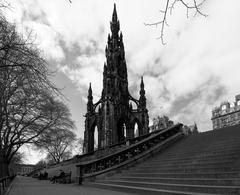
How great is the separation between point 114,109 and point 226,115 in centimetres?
7514

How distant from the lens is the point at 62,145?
6431 centimetres

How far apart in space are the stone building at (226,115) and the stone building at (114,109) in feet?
194

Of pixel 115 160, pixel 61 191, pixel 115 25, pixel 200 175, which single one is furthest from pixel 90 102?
pixel 200 175

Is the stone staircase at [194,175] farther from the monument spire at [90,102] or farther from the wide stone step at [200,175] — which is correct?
the monument spire at [90,102]

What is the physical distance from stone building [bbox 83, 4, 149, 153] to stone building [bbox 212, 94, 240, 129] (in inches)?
2324

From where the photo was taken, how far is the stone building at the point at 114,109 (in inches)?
1538

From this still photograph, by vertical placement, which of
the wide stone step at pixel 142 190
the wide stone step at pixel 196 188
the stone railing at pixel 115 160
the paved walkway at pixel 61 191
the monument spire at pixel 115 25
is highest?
the monument spire at pixel 115 25

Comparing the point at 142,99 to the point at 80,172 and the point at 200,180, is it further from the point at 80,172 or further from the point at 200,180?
the point at 200,180

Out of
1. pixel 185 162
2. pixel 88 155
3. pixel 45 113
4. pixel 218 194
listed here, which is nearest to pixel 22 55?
pixel 218 194

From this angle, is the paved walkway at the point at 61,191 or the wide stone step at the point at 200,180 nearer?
the wide stone step at the point at 200,180

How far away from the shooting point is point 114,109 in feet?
130

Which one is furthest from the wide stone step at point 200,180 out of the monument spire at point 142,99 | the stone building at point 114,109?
the monument spire at point 142,99

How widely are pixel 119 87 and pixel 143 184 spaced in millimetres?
34913

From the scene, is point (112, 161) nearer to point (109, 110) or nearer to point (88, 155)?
point (88, 155)
